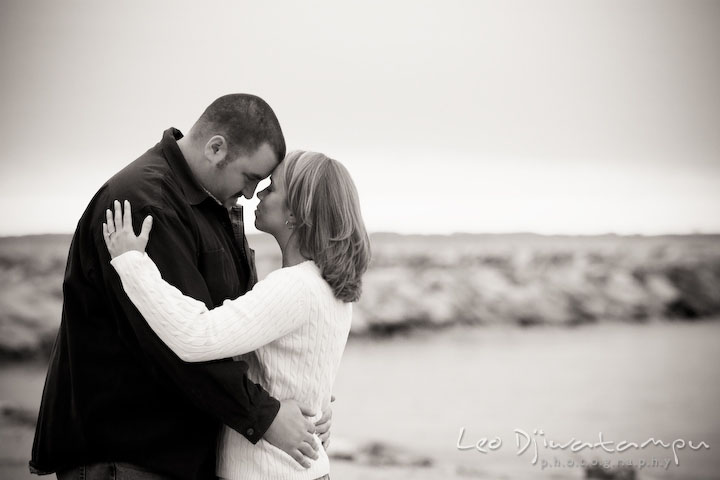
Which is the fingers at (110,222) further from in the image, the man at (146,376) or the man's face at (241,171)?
the man's face at (241,171)

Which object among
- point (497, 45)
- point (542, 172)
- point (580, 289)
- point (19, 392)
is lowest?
point (19, 392)

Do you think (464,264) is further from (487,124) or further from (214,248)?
(214,248)

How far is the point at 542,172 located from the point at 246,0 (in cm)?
145

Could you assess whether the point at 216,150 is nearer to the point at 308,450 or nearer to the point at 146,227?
the point at 146,227

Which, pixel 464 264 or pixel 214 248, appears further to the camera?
pixel 464 264

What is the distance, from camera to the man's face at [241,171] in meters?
1.37

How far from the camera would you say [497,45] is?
302cm

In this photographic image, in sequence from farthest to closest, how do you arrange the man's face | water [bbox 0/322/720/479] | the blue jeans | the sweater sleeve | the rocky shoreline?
the rocky shoreline
water [bbox 0/322/720/479]
the man's face
the blue jeans
the sweater sleeve

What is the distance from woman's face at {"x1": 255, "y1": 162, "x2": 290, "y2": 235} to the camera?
137 cm

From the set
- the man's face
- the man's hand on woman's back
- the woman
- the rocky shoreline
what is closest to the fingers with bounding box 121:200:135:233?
the woman

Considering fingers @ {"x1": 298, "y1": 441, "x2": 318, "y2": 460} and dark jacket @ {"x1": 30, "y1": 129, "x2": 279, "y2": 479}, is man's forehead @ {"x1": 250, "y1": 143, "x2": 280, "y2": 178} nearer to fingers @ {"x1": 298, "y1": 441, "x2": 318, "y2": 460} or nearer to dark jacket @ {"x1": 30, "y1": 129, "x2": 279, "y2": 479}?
dark jacket @ {"x1": 30, "y1": 129, "x2": 279, "y2": 479}

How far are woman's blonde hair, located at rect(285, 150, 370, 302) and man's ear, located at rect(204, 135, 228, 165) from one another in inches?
5.2

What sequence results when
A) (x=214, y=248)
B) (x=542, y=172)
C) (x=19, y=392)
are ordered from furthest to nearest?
1. (x=542, y=172)
2. (x=19, y=392)
3. (x=214, y=248)

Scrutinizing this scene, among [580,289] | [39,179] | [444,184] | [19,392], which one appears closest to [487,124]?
[444,184]
